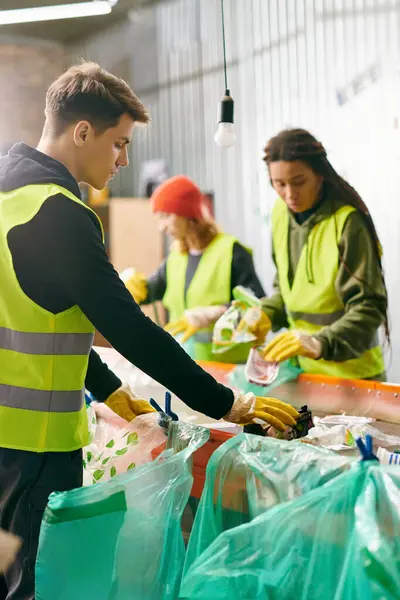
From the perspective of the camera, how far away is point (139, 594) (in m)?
1.41

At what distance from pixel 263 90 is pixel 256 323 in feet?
6.50

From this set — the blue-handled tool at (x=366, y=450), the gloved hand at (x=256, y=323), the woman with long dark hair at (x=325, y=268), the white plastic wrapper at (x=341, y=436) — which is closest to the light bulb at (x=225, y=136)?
the woman with long dark hair at (x=325, y=268)

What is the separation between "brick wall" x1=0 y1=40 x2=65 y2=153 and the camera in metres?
4.61

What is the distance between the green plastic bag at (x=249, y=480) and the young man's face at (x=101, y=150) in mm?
642

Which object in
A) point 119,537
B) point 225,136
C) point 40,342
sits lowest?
point 119,537

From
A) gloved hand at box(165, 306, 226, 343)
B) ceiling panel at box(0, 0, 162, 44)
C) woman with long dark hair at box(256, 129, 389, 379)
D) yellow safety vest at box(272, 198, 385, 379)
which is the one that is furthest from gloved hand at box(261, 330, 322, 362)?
ceiling panel at box(0, 0, 162, 44)

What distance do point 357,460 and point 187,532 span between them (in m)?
0.52

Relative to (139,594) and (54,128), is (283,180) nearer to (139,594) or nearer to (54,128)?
(54,128)

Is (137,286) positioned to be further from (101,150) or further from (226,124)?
(101,150)

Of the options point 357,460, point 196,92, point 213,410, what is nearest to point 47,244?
point 213,410

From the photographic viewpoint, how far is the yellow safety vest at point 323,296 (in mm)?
2508

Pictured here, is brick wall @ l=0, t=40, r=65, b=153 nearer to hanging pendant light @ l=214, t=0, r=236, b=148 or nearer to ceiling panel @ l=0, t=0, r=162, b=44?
ceiling panel @ l=0, t=0, r=162, b=44

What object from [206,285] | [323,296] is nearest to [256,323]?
Answer: [323,296]

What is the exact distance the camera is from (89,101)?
5.06ft
